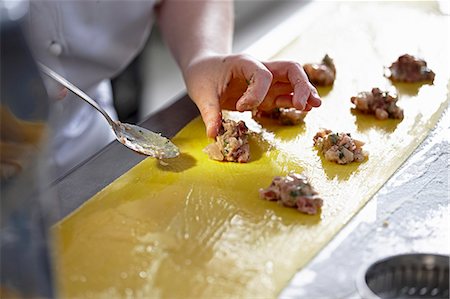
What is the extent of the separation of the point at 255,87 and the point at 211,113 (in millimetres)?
130

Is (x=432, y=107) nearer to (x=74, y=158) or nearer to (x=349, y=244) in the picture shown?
(x=349, y=244)

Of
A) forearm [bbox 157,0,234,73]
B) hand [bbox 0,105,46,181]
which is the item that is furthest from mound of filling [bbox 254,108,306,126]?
hand [bbox 0,105,46,181]

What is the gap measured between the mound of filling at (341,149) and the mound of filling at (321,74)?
0.32 m

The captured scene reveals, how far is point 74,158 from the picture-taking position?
2.06 metres

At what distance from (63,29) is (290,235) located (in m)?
0.90

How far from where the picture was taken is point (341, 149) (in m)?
1.53

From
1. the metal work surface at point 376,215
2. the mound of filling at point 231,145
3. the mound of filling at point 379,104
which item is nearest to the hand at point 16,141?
the metal work surface at point 376,215

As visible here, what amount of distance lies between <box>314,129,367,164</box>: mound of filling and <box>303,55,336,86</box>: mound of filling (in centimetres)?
32

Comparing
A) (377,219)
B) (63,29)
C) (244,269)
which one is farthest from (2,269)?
(63,29)

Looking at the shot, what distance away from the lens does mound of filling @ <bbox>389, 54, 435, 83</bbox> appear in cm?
188

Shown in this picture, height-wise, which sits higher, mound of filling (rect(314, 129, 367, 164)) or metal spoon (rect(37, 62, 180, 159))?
mound of filling (rect(314, 129, 367, 164))

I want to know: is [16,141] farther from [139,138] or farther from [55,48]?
[55,48]

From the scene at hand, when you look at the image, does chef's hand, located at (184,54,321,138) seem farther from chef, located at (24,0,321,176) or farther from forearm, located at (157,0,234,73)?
forearm, located at (157,0,234,73)

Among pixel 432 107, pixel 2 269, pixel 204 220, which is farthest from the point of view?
pixel 432 107
